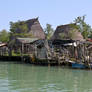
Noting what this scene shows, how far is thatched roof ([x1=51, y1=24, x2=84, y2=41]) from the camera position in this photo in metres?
41.1

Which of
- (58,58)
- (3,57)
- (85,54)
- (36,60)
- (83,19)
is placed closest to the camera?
(85,54)

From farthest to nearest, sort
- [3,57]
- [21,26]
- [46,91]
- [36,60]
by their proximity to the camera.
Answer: [21,26], [3,57], [36,60], [46,91]

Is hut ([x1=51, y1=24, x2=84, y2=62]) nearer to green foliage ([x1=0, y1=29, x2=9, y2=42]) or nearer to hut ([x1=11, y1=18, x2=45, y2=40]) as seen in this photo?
hut ([x1=11, y1=18, x2=45, y2=40])

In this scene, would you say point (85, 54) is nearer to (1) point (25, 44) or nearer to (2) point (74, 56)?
(2) point (74, 56)

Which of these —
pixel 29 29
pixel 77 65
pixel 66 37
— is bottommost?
pixel 77 65

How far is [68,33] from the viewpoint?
42.2m

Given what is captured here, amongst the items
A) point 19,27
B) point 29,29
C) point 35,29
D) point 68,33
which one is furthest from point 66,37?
point 19,27

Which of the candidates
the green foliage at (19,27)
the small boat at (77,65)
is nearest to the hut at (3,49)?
the green foliage at (19,27)

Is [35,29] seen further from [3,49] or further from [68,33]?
[3,49]

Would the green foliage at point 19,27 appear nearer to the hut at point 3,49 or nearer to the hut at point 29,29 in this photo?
the hut at point 29,29

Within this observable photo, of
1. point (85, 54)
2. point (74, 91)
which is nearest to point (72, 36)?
point (85, 54)

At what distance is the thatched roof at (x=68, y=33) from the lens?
41094 mm

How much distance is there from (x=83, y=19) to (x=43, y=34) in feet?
33.7

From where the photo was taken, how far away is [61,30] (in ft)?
148
